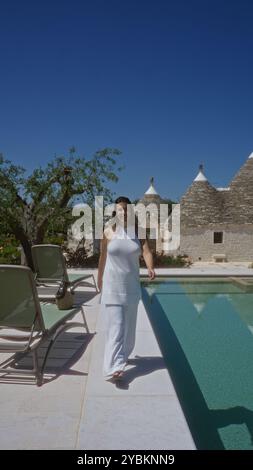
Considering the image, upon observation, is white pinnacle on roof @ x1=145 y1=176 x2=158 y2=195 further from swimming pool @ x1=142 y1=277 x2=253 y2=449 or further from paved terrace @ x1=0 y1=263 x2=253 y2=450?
paved terrace @ x1=0 y1=263 x2=253 y2=450

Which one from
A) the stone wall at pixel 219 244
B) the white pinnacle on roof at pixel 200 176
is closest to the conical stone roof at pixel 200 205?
the white pinnacle on roof at pixel 200 176

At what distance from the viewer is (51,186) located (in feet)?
49.3

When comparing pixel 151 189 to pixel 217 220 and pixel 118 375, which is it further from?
pixel 118 375

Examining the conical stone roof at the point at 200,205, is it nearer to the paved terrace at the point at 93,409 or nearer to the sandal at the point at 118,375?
the paved terrace at the point at 93,409

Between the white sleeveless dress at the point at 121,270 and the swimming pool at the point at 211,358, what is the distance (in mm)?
1263

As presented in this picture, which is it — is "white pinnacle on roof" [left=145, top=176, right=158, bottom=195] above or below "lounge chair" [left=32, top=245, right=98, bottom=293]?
above

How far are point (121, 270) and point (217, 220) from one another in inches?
830

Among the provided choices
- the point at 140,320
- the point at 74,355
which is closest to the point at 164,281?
the point at 140,320

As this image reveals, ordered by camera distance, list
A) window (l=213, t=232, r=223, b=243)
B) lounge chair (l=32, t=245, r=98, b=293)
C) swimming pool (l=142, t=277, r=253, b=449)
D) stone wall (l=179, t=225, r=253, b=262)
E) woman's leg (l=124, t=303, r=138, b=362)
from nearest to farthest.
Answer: swimming pool (l=142, t=277, r=253, b=449), woman's leg (l=124, t=303, r=138, b=362), lounge chair (l=32, t=245, r=98, b=293), stone wall (l=179, t=225, r=253, b=262), window (l=213, t=232, r=223, b=243)

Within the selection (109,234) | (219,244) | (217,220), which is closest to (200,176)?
(217,220)

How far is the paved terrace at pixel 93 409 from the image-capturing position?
272 centimetres

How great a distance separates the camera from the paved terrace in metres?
2.72

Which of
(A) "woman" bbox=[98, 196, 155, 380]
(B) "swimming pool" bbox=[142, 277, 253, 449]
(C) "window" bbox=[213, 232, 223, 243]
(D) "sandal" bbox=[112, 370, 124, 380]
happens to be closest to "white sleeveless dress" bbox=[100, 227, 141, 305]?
(A) "woman" bbox=[98, 196, 155, 380]

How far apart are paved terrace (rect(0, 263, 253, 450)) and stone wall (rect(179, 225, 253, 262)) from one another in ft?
63.7
